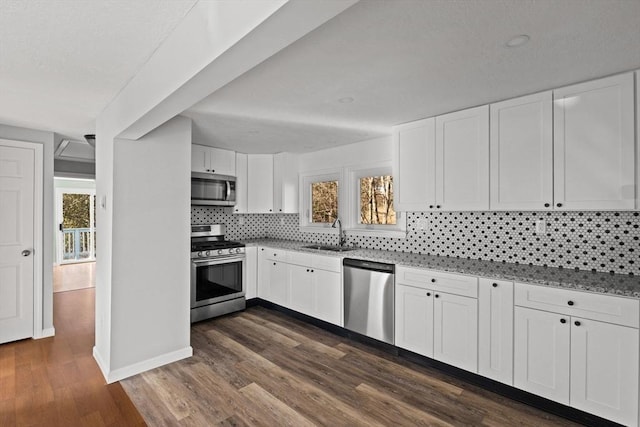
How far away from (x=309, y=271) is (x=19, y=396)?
2.66 metres

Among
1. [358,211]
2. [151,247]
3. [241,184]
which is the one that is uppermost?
[241,184]

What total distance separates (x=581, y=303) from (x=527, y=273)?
1.34ft

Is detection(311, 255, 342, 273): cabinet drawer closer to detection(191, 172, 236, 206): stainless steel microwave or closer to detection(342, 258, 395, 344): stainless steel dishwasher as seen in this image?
detection(342, 258, 395, 344): stainless steel dishwasher

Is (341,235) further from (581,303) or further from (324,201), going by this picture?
(581,303)

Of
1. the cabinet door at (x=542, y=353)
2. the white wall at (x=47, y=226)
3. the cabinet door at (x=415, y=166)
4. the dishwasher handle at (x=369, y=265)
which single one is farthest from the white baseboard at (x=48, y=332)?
the cabinet door at (x=542, y=353)

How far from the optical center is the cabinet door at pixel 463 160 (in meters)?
2.70

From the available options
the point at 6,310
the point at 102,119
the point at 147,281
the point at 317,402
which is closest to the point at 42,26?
the point at 102,119

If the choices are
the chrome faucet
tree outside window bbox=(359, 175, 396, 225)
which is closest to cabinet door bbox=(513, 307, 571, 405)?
tree outside window bbox=(359, 175, 396, 225)

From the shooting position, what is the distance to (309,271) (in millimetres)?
3867

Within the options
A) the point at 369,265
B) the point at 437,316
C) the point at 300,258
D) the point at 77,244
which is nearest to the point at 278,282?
the point at 300,258

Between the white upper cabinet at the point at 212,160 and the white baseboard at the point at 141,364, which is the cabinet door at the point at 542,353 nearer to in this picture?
the white baseboard at the point at 141,364

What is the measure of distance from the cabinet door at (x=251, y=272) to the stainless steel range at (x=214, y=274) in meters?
0.10

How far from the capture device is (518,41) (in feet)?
5.51

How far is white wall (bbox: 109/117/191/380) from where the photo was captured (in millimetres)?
2645
